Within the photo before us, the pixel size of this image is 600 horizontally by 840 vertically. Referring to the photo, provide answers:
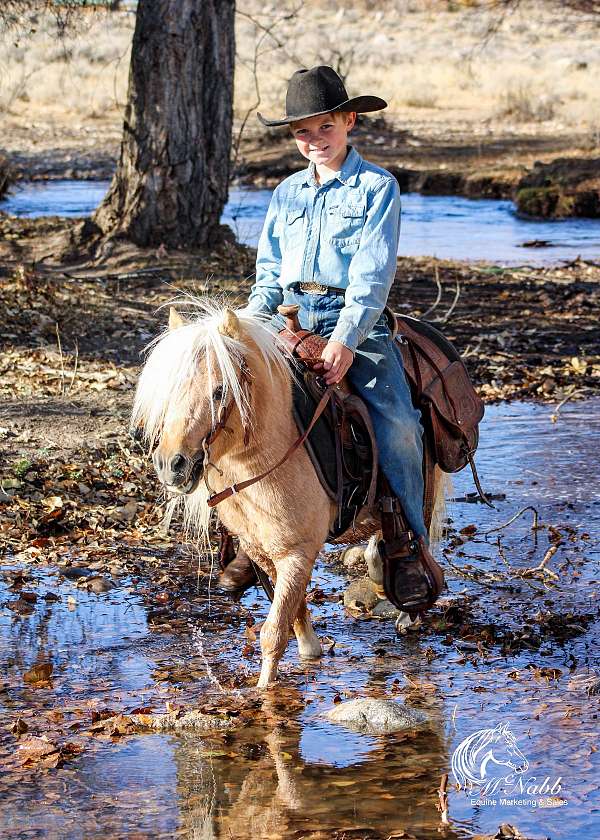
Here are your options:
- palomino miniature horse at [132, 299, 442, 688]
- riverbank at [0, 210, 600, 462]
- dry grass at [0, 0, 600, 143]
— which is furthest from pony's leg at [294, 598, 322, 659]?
dry grass at [0, 0, 600, 143]

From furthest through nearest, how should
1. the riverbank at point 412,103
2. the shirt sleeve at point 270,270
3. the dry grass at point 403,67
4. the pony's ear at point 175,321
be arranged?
the dry grass at point 403,67
the riverbank at point 412,103
the shirt sleeve at point 270,270
the pony's ear at point 175,321

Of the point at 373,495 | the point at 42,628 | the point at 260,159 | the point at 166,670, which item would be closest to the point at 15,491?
the point at 42,628

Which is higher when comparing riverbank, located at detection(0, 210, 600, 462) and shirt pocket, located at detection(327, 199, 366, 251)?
shirt pocket, located at detection(327, 199, 366, 251)

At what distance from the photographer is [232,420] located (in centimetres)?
471

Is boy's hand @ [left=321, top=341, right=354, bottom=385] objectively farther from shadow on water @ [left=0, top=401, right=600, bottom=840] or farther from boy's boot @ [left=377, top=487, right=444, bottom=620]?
shadow on water @ [left=0, top=401, right=600, bottom=840]

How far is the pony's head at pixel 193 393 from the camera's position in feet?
14.6

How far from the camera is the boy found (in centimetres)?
507

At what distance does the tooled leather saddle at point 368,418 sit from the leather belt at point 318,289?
0.25 metres

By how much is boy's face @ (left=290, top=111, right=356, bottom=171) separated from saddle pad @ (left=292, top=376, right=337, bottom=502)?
3.16 ft

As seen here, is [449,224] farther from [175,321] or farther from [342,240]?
[175,321]

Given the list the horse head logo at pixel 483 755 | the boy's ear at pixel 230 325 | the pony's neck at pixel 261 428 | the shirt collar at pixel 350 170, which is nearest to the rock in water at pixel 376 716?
the horse head logo at pixel 483 755

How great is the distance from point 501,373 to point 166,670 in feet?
20.0

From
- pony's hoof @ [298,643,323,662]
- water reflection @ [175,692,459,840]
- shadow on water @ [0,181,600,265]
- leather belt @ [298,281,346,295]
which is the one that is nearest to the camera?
water reflection @ [175,692,459,840]

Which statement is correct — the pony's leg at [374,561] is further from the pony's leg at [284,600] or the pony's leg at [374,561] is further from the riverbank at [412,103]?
the riverbank at [412,103]
